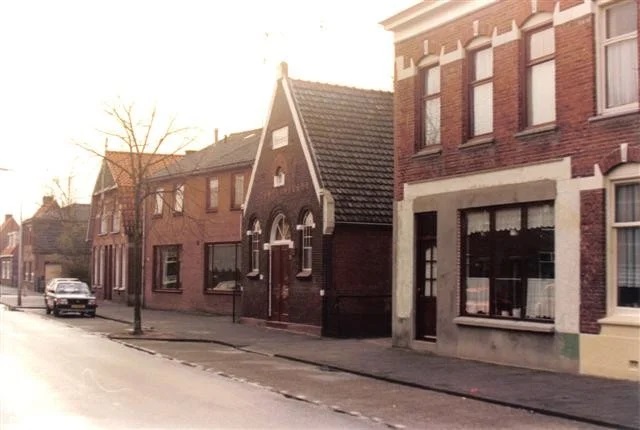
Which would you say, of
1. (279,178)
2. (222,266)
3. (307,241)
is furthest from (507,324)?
(222,266)

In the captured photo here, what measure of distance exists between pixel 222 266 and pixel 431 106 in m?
17.5

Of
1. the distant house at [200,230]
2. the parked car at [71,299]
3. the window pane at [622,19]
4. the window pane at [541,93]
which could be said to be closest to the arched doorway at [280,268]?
the distant house at [200,230]

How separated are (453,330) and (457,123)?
4.58 m

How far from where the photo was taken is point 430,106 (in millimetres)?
18859

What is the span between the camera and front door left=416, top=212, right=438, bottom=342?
738 inches

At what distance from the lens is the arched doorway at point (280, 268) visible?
83.3 ft

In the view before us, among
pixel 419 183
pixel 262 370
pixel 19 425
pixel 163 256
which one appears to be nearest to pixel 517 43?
pixel 419 183

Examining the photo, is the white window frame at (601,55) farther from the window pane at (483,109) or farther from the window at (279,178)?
the window at (279,178)

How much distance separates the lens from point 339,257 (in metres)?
23.3

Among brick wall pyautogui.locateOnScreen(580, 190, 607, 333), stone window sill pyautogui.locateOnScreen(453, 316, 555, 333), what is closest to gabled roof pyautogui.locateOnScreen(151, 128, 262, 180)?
stone window sill pyautogui.locateOnScreen(453, 316, 555, 333)

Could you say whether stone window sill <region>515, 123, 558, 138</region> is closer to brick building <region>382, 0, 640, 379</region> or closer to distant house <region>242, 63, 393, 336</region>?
brick building <region>382, 0, 640, 379</region>

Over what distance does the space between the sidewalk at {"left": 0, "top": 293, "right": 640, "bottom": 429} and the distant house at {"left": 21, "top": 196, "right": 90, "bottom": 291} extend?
1446 inches

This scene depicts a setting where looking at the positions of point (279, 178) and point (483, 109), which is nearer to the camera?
point (483, 109)

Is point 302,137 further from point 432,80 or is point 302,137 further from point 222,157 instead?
point 222,157
